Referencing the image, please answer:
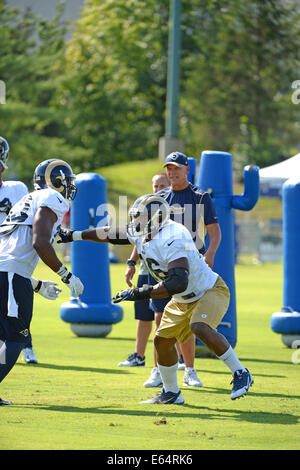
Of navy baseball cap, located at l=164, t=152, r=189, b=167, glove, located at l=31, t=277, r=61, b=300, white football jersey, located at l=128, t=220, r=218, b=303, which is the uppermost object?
navy baseball cap, located at l=164, t=152, r=189, b=167

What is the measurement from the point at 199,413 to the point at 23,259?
167 centimetres

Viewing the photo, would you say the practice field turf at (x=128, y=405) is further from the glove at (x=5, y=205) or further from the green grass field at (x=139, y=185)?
the green grass field at (x=139, y=185)

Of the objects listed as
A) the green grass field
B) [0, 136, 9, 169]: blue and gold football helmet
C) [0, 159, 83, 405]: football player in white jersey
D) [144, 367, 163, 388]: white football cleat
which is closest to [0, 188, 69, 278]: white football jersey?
[0, 159, 83, 405]: football player in white jersey

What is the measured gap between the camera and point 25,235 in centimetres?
658

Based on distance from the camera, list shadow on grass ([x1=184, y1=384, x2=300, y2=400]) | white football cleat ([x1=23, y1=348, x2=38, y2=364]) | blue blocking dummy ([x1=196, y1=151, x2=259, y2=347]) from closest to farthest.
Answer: shadow on grass ([x1=184, y1=384, x2=300, y2=400])
white football cleat ([x1=23, y1=348, x2=38, y2=364])
blue blocking dummy ([x1=196, y1=151, x2=259, y2=347])

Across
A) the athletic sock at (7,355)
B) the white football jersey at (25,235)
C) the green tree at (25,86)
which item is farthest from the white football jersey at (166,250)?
the green tree at (25,86)

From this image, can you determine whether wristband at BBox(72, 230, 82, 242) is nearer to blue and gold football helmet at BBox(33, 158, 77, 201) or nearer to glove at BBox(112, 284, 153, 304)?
blue and gold football helmet at BBox(33, 158, 77, 201)

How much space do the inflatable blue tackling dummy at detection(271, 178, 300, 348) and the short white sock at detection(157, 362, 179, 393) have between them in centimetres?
402

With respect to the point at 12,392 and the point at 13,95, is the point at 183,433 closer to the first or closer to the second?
the point at 12,392

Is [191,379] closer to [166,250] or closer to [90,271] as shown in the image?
[166,250]

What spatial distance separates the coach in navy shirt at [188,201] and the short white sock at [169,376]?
1359 millimetres

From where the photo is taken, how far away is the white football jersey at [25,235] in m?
6.51

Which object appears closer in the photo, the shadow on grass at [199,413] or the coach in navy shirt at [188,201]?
the shadow on grass at [199,413]

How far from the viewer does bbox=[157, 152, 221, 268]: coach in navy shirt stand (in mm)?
7727
